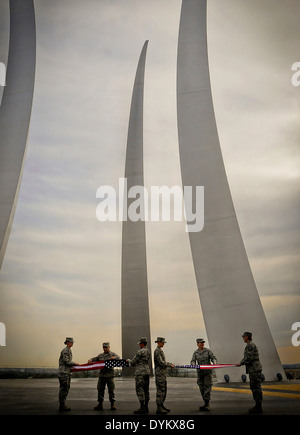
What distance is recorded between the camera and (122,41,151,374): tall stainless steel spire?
65.9 feet

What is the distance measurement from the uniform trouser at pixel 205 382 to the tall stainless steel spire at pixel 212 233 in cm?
490

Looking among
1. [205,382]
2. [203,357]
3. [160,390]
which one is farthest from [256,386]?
[160,390]

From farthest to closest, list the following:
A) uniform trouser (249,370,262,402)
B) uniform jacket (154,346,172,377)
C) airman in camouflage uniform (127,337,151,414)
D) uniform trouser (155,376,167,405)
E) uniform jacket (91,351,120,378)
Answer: uniform jacket (91,351,120,378) < uniform jacket (154,346,172,377) < airman in camouflage uniform (127,337,151,414) < uniform trouser (155,376,167,405) < uniform trouser (249,370,262,402)

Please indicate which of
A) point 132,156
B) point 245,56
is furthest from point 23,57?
point 245,56

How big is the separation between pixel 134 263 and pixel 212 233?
8.81m

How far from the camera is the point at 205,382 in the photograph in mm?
6621

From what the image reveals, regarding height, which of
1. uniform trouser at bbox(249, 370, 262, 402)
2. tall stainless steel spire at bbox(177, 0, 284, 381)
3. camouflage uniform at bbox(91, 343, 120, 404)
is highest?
tall stainless steel spire at bbox(177, 0, 284, 381)

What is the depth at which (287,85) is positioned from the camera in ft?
53.9

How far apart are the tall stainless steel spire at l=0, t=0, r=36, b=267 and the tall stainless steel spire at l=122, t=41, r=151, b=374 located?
7165 millimetres

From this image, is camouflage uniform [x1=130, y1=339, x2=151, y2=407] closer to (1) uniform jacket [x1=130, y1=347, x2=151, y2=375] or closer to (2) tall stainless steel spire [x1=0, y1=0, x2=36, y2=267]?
(1) uniform jacket [x1=130, y1=347, x2=151, y2=375]

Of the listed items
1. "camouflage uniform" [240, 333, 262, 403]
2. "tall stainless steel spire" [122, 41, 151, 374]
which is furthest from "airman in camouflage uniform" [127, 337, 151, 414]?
"tall stainless steel spire" [122, 41, 151, 374]

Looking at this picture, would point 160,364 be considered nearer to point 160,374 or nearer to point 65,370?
point 160,374
